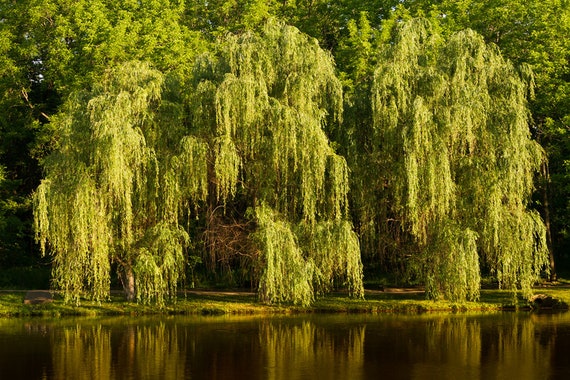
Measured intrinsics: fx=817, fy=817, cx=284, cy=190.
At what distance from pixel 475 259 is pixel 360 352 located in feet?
27.9

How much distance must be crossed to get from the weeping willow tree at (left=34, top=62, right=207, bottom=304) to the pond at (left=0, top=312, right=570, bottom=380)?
1900 millimetres

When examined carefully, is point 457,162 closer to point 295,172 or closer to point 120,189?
point 295,172

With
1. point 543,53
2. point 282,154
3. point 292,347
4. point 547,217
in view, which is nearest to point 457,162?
point 282,154

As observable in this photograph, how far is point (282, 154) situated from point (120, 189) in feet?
18.2

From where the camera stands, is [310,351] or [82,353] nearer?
[82,353]

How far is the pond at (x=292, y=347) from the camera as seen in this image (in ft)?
59.5

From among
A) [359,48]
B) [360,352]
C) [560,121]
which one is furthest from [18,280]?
[560,121]

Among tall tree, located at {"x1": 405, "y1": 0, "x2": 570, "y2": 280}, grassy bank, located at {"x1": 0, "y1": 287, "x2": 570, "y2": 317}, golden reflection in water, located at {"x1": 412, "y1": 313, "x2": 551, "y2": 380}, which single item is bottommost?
golden reflection in water, located at {"x1": 412, "y1": 313, "x2": 551, "y2": 380}

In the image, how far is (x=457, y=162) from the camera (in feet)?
96.5

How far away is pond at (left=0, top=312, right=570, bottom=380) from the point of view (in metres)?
18.1

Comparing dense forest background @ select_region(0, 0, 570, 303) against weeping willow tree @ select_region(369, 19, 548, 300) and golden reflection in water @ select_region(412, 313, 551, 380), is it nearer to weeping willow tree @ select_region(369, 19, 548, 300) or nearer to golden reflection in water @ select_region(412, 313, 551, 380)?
weeping willow tree @ select_region(369, 19, 548, 300)

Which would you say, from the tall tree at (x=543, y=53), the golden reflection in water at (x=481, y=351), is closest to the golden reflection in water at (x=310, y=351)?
the golden reflection in water at (x=481, y=351)

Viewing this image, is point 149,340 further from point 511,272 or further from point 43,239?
point 511,272

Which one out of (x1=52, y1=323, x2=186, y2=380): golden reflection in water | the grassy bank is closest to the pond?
(x1=52, y1=323, x2=186, y2=380): golden reflection in water
